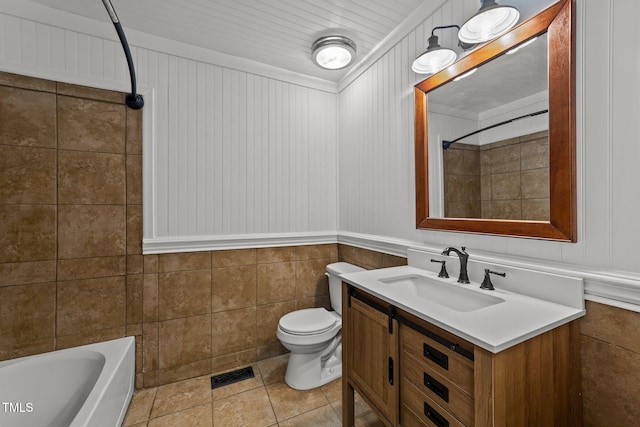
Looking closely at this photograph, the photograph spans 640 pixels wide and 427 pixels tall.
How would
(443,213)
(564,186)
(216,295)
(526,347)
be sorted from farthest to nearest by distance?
(216,295) < (443,213) < (564,186) < (526,347)

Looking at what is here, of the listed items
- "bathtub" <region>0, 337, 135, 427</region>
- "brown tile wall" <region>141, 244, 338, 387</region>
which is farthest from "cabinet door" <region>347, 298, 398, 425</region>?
"bathtub" <region>0, 337, 135, 427</region>

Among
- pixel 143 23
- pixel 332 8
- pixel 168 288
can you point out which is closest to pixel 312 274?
pixel 168 288

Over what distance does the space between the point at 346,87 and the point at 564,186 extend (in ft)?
6.15

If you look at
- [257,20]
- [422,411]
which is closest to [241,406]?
[422,411]

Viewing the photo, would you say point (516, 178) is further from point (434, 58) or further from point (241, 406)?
point (241, 406)

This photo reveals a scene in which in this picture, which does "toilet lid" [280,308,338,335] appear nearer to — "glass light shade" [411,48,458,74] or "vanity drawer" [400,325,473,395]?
"vanity drawer" [400,325,473,395]

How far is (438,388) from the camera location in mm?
981

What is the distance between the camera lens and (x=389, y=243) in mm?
1917

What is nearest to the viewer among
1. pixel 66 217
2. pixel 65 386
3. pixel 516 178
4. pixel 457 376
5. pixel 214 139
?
pixel 457 376

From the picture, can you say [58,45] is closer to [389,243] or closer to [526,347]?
[389,243]

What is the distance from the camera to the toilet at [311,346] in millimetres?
1848

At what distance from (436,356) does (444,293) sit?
478 millimetres

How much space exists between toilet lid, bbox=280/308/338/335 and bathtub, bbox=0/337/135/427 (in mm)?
993

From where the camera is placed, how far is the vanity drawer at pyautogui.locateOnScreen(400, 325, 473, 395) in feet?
2.88
